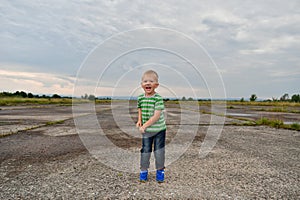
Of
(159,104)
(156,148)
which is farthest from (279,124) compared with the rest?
(159,104)

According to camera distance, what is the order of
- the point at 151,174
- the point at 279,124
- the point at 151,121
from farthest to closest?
1. the point at 279,124
2. the point at 151,174
3. the point at 151,121

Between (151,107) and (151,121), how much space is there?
0.22 m

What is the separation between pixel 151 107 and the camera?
3.13 metres

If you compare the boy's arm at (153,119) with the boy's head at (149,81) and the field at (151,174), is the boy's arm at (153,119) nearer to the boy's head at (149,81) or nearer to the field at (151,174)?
the boy's head at (149,81)

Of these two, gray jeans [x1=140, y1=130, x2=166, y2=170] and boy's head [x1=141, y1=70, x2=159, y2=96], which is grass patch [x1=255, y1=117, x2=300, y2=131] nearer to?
gray jeans [x1=140, y1=130, x2=166, y2=170]

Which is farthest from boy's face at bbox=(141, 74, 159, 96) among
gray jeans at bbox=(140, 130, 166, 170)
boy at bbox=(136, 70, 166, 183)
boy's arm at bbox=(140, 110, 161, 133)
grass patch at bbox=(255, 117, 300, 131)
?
grass patch at bbox=(255, 117, 300, 131)

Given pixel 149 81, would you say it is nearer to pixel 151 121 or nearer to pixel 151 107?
pixel 151 107

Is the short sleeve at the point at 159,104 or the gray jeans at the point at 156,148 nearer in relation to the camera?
the short sleeve at the point at 159,104

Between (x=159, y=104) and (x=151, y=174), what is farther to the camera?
(x=151, y=174)

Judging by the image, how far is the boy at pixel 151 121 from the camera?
10.0 ft

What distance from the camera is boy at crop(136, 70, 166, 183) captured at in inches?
120

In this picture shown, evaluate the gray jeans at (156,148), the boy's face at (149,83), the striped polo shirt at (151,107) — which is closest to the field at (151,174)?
the gray jeans at (156,148)

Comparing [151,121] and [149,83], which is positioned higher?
[149,83]

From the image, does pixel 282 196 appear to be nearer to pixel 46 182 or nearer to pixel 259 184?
pixel 259 184
